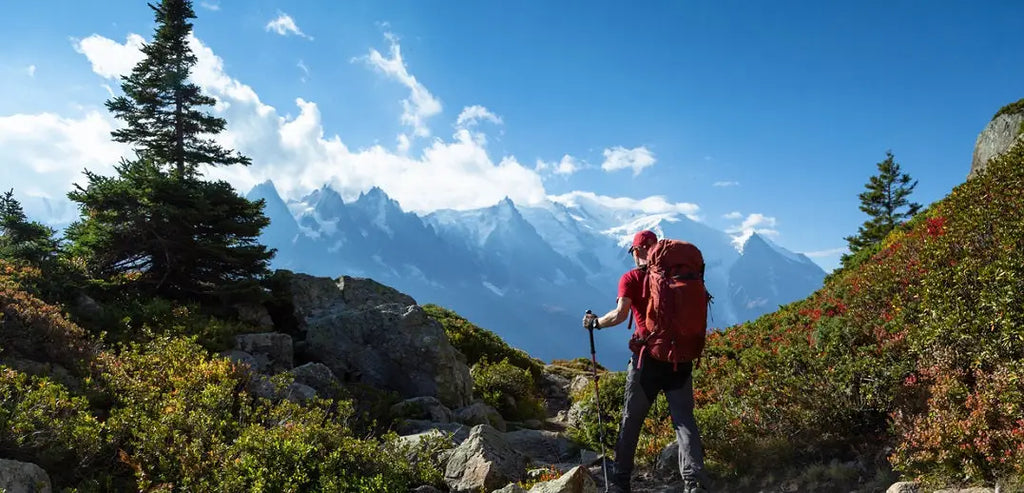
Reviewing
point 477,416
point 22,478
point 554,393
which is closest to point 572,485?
point 22,478

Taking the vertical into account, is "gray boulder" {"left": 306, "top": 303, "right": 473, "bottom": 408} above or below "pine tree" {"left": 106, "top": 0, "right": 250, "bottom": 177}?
below

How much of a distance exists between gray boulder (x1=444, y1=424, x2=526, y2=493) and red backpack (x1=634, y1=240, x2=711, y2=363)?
278cm

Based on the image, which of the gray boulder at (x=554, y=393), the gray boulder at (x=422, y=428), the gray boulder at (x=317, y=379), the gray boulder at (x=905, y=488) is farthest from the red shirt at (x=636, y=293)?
the gray boulder at (x=554, y=393)

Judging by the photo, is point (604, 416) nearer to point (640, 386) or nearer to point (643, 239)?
point (640, 386)

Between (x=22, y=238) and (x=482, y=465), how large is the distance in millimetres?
17412

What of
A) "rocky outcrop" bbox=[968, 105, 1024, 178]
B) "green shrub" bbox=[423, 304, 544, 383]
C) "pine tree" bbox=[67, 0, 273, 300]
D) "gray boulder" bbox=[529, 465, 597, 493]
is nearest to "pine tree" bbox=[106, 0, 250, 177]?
"pine tree" bbox=[67, 0, 273, 300]

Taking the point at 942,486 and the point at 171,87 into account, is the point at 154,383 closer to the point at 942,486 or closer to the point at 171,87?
the point at 942,486

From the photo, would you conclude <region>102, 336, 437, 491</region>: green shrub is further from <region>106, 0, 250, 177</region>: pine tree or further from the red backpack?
<region>106, 0, 250, 177</region>: pine tree

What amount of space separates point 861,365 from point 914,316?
5.69 ft

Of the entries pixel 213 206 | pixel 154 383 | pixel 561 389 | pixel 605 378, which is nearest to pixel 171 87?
pixel 213 206

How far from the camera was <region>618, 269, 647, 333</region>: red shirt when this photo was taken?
20.6 feet

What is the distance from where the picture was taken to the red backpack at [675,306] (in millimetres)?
5844

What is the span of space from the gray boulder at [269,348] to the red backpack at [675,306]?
855cm

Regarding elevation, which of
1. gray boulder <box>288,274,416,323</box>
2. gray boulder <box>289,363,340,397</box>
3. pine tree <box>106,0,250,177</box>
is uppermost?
pine tree <box>106,0,250,177</box>
